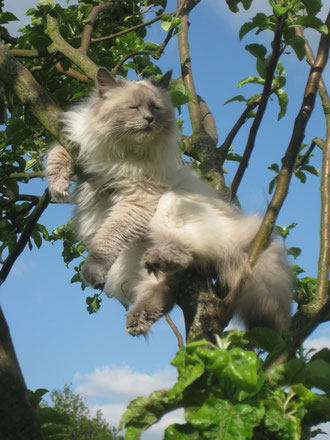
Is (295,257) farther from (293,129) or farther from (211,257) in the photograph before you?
(293,129)

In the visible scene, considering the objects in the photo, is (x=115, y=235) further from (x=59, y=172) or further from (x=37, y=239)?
(x=37, y=239)

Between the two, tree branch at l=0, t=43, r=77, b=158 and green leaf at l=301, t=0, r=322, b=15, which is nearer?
green leaf at l=301, t=0, r=322, b=15

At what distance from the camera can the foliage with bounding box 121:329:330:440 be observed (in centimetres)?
186

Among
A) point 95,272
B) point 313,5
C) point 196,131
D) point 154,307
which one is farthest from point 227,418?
point 196,131

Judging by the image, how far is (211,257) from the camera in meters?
3.71

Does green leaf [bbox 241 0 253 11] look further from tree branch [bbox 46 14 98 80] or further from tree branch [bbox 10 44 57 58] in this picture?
tree branch [bbox 10 44 57 58]

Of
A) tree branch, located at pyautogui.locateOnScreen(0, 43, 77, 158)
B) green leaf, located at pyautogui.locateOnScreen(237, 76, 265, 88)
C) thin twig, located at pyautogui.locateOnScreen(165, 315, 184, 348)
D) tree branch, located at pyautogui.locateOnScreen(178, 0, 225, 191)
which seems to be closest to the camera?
tree branch, located at pyautogui.locateOnScreen(0, 43, 77, 158)

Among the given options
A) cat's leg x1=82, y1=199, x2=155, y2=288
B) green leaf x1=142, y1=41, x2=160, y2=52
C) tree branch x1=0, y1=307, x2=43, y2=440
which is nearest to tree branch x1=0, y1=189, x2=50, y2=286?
cat's leg x1=82, y1=199, x2=155, y2=288

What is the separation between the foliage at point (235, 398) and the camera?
6.12 ft

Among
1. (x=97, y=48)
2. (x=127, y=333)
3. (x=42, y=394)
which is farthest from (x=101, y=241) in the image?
(x=97, y=48)

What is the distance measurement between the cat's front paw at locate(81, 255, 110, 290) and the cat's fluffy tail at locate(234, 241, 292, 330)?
0.92 meters

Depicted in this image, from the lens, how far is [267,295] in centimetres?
348

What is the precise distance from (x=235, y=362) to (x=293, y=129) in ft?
4.92

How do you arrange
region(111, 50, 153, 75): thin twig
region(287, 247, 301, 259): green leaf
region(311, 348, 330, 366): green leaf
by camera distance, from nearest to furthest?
region(311, 348, 330, 366): green leaf → region(111, 50, 153, 75): thin twig → region(287, 247, 301, 259): green leaf
